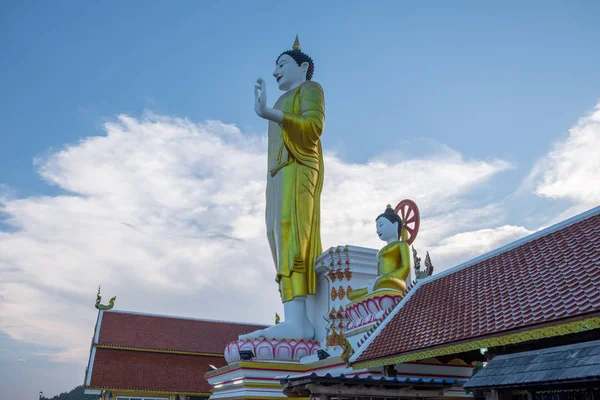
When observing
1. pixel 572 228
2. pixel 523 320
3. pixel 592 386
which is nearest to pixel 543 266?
pixel 572 228

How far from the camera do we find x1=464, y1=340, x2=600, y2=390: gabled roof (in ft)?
14.1

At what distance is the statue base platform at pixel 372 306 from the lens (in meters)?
8.60

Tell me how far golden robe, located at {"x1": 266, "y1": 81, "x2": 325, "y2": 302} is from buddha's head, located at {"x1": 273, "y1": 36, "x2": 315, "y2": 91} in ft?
1.35

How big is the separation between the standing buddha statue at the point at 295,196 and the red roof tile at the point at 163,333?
27.2ft

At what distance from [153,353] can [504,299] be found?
1432 cm

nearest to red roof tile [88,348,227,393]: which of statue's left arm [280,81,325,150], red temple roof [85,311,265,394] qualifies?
red temple roof [85,311,265,394]

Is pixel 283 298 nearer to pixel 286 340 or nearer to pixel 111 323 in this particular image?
pixel 286 340

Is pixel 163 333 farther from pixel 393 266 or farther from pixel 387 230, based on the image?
pixel 393 266

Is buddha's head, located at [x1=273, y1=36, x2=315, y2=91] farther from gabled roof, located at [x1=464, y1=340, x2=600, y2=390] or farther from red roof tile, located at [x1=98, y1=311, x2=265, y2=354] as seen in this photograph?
red roof tile, located at [x1=98, y1=311, x2=265, y2=354]

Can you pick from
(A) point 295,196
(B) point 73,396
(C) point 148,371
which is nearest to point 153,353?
(C) point 148,371

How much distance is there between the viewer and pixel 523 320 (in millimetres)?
5078

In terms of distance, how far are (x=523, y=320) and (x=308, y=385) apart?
2163 millimetres

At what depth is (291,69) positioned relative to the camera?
12.2 metres

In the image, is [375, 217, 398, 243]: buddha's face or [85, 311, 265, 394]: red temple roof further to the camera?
[85, 311, 265, 394]: red temple roof
